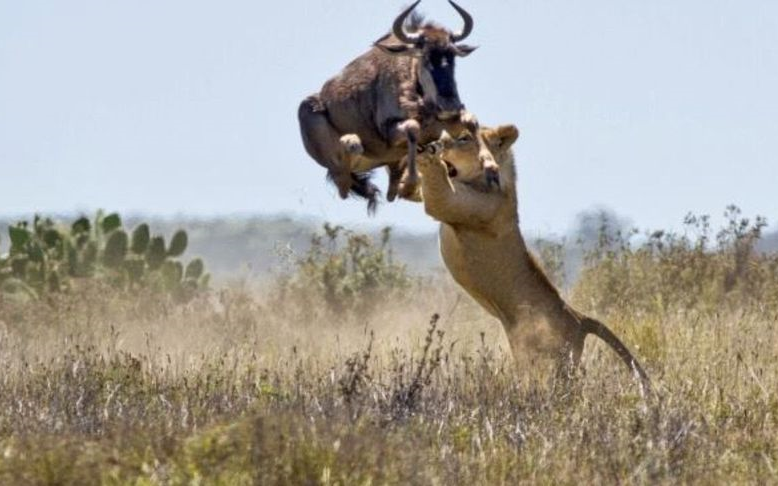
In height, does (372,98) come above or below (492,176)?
above

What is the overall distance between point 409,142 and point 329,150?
1.71 meters

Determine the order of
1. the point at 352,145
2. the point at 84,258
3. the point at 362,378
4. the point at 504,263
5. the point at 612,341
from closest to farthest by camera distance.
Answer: the point at 362,378
the point at 612,341
the point at 504,263
the point at 352,145
the point at 84,258

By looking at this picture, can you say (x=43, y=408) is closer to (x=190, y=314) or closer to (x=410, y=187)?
(x=410, y=187)

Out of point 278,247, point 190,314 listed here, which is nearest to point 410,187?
point 278,247

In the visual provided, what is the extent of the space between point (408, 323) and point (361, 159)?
6.21 meters

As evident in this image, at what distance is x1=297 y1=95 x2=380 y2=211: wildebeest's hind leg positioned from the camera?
17.2m

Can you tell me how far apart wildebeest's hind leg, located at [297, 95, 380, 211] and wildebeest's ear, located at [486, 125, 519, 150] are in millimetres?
1446

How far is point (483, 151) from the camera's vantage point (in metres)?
16.0

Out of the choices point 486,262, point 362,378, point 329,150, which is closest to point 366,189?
point 329,150

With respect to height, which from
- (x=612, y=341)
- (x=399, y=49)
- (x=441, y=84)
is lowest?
(x=612, y=341)

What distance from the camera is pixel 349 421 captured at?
463 inches

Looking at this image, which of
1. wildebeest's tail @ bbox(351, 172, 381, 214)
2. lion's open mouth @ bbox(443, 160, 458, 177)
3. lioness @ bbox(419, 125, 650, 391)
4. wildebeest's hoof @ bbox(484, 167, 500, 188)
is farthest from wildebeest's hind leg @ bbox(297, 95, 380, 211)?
wildebeest's hoof @ bbox(484, 167, 500, 188)

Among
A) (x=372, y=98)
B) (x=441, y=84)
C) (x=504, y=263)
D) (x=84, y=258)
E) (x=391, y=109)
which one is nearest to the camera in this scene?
(x=504, y=263)

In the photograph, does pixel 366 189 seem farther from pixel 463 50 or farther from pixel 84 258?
pixel 84 258
